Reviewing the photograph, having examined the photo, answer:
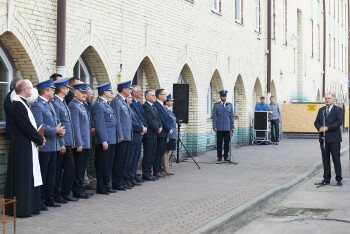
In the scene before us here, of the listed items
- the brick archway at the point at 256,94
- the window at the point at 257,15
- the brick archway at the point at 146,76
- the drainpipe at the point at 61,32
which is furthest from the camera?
the brick archway at the point at 256,94

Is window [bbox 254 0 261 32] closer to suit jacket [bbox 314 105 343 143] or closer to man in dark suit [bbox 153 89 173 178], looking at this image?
suit jacket [bbox 314 105 343 143]

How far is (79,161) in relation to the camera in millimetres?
10398

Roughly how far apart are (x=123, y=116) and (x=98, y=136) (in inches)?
35.1

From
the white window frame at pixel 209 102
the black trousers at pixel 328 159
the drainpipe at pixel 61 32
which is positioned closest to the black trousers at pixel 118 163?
the drainpipe at pixel 61 32

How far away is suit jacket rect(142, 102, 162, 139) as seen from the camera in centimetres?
1277

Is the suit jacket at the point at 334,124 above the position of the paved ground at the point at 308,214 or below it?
above

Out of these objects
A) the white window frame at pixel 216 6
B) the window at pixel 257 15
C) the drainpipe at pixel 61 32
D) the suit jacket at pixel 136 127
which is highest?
the window at pixel 257 15

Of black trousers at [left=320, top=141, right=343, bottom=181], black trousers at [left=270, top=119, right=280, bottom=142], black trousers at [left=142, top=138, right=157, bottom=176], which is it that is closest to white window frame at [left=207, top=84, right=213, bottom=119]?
black trousers at [left=270, top=119, right=280, bottom=142]

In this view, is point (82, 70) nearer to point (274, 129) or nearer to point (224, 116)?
point (224, 116)

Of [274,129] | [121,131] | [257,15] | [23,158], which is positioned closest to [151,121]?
[121,131]

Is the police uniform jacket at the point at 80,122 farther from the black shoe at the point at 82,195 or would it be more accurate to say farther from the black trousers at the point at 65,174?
the black shoe at the point at 82,195

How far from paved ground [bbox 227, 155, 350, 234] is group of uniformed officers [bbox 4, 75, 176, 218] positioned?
104 inches

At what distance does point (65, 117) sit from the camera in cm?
983

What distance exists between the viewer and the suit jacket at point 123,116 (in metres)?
11.5
